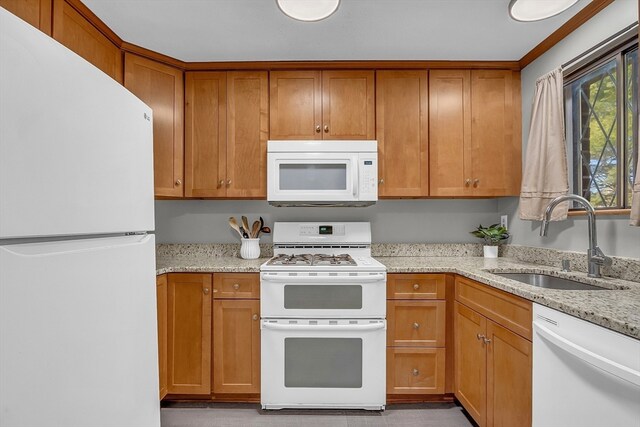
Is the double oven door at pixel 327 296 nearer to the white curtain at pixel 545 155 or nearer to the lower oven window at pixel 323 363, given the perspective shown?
the lower oven window at pixel 323 363

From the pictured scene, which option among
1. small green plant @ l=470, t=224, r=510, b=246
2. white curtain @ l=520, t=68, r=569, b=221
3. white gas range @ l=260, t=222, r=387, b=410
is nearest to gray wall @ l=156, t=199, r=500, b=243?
small green plant @ l=470, t=224, r=510, b=246

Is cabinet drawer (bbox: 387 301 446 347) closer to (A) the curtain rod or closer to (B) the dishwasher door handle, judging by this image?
(B) the dishwasher door handle

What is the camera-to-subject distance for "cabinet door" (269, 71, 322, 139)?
7.75 ft

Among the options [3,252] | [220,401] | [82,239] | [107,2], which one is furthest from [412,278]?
[107,2]

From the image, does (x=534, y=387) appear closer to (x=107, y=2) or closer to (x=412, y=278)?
(x=412, y=278)

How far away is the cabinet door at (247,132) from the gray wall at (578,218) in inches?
75.0

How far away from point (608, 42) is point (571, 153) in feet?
2.03

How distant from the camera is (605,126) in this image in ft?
5.83

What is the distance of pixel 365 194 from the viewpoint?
2273 mm

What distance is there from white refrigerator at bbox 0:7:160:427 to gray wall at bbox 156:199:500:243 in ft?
5.38

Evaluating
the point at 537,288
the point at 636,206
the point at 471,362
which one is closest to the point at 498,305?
the point at 537,288

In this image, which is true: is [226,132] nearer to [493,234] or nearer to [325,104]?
[325,104]

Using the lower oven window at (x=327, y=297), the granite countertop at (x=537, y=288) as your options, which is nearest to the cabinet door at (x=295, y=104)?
the granite countertop at (x=537, y=288)

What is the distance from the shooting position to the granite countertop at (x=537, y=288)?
967 millimetres
